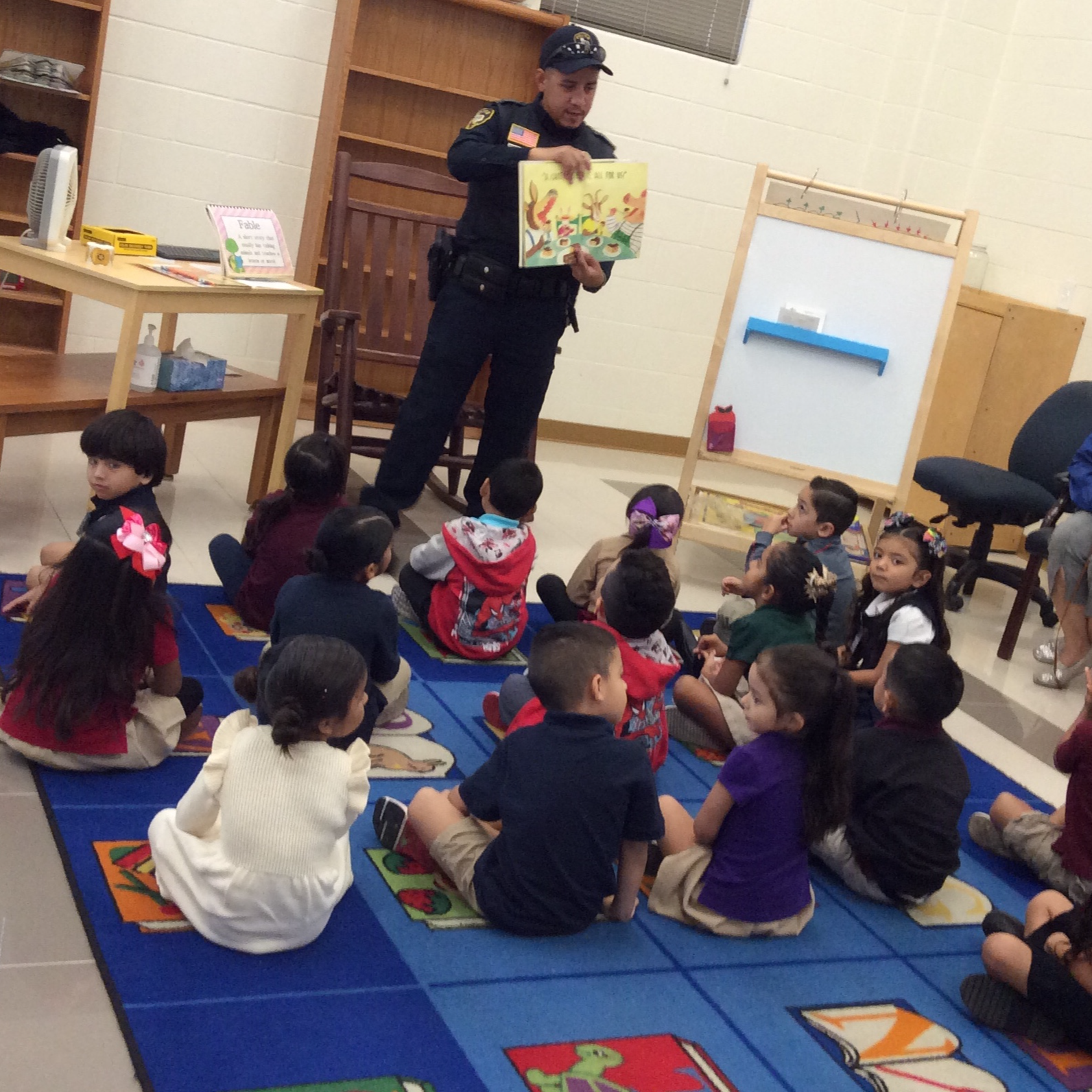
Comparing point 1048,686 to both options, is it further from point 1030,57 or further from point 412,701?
point 1030,57

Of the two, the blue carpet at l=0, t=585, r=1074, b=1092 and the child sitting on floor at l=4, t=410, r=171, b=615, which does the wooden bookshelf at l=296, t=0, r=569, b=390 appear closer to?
the child sitting on floor at l=4, t=410, r=171, b=615

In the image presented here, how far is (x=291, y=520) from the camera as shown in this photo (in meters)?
3.20

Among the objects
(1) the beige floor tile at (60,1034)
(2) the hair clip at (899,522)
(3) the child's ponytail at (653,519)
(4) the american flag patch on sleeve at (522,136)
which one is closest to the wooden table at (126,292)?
(4) the american flag patch on sleeve at (522,136)

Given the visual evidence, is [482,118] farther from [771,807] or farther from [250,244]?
[771,807]

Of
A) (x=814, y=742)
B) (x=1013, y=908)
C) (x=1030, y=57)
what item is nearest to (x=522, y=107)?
(x=814, y=742)

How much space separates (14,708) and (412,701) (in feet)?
3.25

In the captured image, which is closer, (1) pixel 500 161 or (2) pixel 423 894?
(2) pixel 423 894

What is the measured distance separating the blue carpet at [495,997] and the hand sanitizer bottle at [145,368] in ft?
4.52

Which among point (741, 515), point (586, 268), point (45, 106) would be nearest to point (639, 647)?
point (586, 268)

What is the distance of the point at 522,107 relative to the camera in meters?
3.92

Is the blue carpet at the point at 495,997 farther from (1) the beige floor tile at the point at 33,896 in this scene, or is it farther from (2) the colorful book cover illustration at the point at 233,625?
(2) the colorful book cover illustration at the point at 233,625

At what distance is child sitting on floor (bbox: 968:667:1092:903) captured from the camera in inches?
98.0

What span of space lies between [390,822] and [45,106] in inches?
155

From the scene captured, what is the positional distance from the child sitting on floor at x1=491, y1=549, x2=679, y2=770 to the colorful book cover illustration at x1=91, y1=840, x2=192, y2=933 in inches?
30.0
